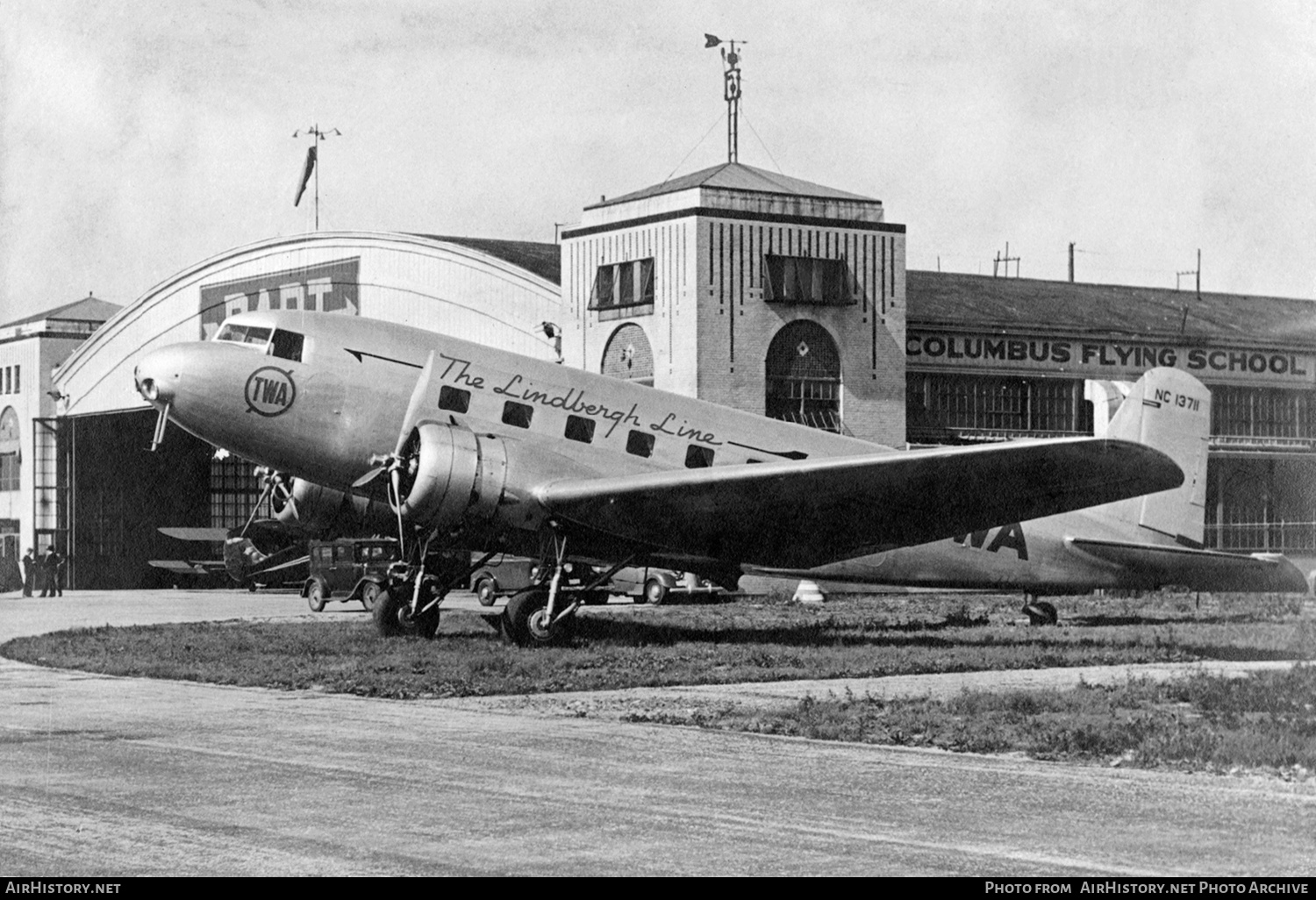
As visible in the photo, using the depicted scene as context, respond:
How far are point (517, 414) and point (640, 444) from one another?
1.93m

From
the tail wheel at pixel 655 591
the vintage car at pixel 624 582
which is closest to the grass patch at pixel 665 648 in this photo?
the vintage car at pixel 624 582

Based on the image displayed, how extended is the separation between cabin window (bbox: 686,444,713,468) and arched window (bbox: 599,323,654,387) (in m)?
21.5

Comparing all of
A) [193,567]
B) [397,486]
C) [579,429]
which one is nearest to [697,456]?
[579,429]

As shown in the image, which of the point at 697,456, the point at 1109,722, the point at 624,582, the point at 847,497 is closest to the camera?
the point at 1109,722

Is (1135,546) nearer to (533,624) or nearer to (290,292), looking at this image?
(533,624)

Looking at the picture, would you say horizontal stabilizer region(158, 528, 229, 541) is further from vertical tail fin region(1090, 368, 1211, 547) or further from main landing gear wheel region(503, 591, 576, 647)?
main landing gear wheel region(503, 591, 576, 647)

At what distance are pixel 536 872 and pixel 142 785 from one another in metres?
4.06

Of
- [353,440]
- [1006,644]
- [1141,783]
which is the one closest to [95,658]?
[353,440]

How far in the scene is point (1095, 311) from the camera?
57.9 m

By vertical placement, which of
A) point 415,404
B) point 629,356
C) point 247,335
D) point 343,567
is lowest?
point 343,567

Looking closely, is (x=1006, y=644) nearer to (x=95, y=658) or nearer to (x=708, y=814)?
(x=95, y=658)

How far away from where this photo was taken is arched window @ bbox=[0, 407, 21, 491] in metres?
69.1

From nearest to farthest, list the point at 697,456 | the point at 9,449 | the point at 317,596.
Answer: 1. the point at 697,456
2. the point at 317,596
3. the point at 9,449

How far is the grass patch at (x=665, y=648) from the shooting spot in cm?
1923
